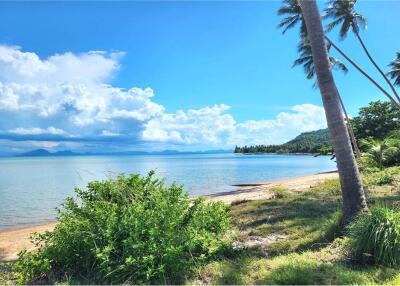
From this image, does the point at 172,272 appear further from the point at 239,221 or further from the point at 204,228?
the point at 239,221

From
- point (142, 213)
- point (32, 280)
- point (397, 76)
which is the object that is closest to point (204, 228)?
point (142, 213)

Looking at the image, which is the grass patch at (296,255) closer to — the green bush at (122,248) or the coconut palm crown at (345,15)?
the green bush at (122,248)

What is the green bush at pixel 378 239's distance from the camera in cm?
509

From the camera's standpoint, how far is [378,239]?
5.12m

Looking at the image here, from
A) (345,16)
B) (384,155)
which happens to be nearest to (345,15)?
(345,16)

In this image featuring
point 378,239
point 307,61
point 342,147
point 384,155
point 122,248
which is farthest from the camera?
point 307,61

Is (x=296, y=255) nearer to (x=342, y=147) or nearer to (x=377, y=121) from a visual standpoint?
(x=342, y=147)

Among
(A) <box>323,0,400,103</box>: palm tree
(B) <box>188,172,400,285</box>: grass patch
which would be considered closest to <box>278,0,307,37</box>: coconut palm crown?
(A) <box>323,0,400,103</box>: palm tree

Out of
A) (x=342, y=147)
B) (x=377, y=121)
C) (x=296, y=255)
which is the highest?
(x=377, y=121)

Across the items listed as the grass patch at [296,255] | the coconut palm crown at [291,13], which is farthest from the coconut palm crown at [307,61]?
the grass patch at [296,255]

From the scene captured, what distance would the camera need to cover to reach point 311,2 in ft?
22.8

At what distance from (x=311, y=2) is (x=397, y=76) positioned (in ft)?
142

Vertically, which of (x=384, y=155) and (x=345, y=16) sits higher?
(x=345, y=16)

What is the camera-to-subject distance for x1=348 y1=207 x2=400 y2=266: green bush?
5086 mm
